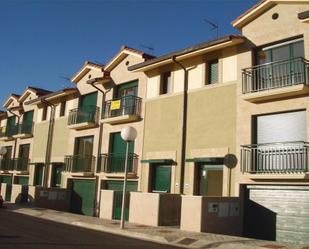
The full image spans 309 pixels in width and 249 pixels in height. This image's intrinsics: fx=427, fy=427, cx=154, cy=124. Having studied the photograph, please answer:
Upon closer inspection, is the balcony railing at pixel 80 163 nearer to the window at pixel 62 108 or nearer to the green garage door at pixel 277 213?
the window at pixel 62 108

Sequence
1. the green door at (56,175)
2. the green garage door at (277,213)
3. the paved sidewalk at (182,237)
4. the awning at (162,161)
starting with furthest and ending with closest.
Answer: the green door at (56,175)
the awning at (162,161)
the green garage door at (277,213)
the paved sidewalk at (182,237)

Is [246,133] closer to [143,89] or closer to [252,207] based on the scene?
[252,207]

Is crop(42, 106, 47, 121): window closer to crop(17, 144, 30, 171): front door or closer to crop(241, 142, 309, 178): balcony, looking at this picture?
crop(17, 144, 30, 171): front door

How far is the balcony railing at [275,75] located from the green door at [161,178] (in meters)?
5.90

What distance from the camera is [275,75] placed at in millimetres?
17109

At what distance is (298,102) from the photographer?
15977 mm

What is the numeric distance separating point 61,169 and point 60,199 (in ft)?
9.84

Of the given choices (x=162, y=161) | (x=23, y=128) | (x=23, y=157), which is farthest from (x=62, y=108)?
(x=162, y=161)

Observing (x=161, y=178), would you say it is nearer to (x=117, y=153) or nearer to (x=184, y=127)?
(x=184, y=127)

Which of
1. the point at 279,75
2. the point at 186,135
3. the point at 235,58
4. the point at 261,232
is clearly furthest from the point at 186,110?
the point at 261,232

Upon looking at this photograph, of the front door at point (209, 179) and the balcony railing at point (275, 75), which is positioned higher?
the balcony railing at point (275, 75)

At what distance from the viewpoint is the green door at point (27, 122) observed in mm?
34281

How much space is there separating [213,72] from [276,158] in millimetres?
5476

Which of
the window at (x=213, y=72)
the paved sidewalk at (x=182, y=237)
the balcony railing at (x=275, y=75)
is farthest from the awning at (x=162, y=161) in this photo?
the balcony railing at (x=275, y=75)
